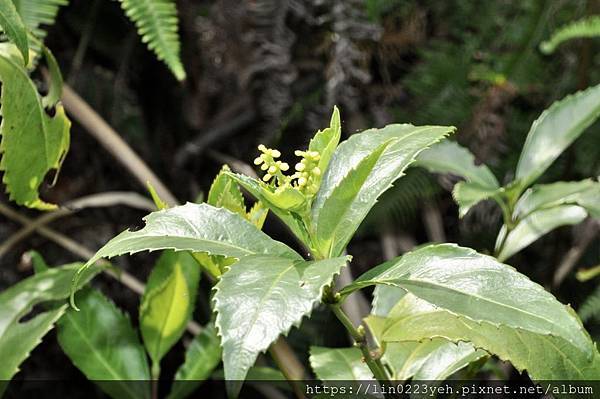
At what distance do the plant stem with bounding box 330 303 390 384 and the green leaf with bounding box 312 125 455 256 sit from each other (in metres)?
0.05

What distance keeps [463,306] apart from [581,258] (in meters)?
0.89

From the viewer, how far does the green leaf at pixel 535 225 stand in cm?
84

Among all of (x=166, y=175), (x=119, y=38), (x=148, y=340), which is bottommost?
(x=166, y=175)

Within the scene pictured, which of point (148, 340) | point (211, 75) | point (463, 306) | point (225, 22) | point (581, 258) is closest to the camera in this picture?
point (463, 306)

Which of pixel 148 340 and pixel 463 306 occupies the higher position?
pixel 463 306

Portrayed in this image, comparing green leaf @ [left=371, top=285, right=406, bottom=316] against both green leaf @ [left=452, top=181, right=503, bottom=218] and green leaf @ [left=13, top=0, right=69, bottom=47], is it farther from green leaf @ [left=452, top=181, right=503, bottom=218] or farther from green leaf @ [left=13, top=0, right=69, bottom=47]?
green leaf @ [left=13, top=0, right=69, bottom=47]

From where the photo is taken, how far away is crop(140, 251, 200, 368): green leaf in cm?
82

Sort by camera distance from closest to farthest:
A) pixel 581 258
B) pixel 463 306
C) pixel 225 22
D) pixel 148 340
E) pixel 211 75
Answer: pixel 463 306
pixel 148 340
pixel 581 258
pixel 225 22
pixel 211 75

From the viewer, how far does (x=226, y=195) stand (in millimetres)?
641

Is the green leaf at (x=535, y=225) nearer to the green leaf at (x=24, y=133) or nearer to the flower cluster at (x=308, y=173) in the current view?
the flower cluster at (x=308, y=173)

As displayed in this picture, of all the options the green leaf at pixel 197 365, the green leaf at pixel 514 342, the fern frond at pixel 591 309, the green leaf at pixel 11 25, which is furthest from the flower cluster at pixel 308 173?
the fern frond at pixel 591 309

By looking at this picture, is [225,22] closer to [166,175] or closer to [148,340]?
[166,175]

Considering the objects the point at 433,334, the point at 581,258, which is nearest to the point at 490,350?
the point at 433,334

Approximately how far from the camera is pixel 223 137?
1.50 metres
